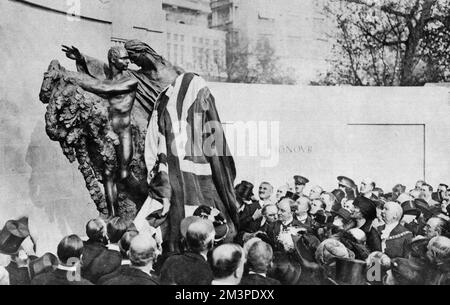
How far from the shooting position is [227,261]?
20.1ft

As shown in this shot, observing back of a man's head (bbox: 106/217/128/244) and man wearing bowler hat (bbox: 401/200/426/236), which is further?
man wearing bowler hat (bbox: 401/200/426/236)

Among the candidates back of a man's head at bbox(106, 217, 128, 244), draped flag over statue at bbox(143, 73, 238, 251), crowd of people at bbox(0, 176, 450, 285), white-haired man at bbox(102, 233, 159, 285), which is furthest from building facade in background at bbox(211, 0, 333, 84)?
white-haired man at bbox(102, 233, 159, 285)

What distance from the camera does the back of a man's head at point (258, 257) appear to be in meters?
6.65

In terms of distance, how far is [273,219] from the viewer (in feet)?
26.0

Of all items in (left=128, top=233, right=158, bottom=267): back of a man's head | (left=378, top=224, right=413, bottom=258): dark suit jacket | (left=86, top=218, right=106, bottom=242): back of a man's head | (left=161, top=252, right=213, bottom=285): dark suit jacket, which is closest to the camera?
(left=128, top=233, right=158, bottom=267): back of a man's head

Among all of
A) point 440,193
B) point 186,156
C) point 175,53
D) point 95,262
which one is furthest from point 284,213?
point 175,53

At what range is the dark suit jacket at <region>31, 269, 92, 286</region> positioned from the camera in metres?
7.10

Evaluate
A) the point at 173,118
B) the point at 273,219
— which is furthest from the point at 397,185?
the point at 173,118

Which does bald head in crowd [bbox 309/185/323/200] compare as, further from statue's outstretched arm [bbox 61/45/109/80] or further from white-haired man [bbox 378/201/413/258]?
statue's outstretched arm [bbox 61/45/109/80]

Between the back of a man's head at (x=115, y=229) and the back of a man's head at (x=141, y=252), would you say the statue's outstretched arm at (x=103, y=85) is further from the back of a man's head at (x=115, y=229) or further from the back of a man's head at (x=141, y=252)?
the back of a man's head at (x=141, y=252)

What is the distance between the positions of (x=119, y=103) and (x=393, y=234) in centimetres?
329

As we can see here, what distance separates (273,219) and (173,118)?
156 centimetres

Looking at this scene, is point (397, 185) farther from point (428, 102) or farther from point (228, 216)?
point (228, 216)
